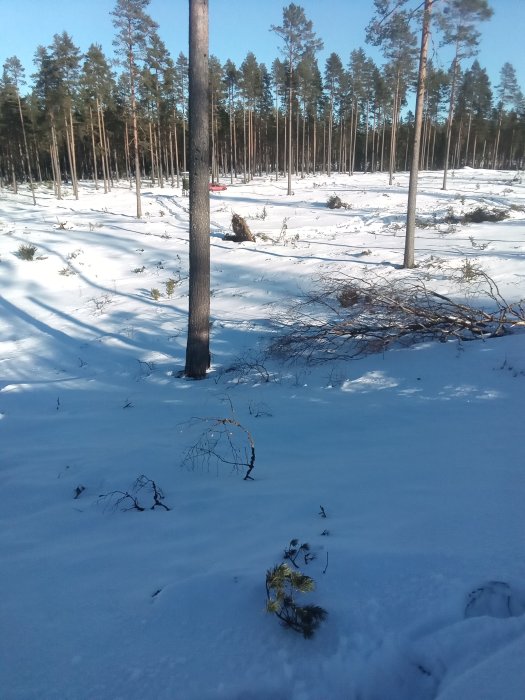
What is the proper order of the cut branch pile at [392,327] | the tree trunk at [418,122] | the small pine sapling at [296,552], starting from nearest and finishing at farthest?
the small pine sapling at [296,552]
the cut branch pile at [392,327]
the tree trunk at [418,122]

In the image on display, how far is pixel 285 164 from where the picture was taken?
62.6m

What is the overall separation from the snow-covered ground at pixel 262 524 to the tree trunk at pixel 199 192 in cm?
66

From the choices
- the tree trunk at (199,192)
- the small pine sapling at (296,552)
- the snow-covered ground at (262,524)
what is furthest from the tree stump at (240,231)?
the small pine sapling at (296,552)

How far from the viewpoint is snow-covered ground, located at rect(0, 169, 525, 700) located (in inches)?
66.5

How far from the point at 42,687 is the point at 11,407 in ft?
17.9

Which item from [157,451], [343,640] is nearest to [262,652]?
[343,640]

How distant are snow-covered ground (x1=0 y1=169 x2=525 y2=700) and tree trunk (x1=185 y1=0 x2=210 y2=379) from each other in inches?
25.8

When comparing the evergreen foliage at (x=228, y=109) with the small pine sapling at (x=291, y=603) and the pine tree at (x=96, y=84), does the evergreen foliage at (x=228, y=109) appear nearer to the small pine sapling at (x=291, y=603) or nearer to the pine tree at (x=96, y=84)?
the pine tree at (x=96, y=84)

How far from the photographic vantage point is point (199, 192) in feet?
22.0

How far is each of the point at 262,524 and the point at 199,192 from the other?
213 inches

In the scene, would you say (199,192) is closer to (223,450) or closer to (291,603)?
(223,450)

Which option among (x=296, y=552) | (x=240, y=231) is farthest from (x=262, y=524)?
(x=240, y=231)

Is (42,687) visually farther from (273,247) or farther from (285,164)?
(285,164)

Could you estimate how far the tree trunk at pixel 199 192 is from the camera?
6.13m
